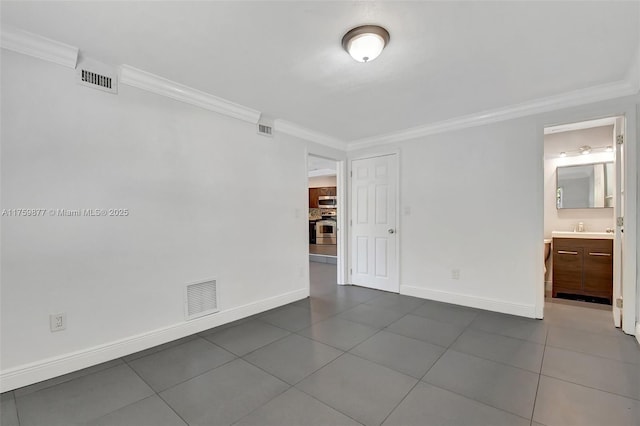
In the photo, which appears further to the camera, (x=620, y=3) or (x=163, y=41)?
(x=163, y=41)

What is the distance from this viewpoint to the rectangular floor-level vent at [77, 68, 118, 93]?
2201 millimetres

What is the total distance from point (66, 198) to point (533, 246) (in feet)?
14.6

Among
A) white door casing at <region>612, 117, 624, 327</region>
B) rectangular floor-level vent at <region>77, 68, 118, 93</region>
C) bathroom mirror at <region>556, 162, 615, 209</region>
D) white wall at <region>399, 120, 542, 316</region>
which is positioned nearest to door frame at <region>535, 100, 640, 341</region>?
white door casing at <region>612, 117, 624, 327</region>

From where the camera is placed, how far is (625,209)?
2734mm

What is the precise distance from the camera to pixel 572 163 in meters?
4.23

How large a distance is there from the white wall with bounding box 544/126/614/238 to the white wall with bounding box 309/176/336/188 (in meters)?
4.99

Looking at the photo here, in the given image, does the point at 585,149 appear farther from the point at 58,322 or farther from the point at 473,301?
the point at 58,322

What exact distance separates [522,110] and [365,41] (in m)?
2.35

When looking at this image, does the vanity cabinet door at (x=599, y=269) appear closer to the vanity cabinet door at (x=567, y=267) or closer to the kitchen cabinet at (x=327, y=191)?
the vanity cabinet door at (x=567, y=267)

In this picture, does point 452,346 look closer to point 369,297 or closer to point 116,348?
point 369,297

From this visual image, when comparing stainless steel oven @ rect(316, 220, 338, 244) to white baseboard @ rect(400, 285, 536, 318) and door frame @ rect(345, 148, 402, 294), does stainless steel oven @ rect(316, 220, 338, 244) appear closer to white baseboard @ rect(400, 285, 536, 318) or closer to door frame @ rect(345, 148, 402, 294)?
door frame @ rect(345, 148, 402, 294)

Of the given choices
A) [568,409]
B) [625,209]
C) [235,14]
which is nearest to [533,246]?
[625,209]

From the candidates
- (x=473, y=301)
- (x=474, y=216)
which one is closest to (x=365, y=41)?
(x=474, y=216)

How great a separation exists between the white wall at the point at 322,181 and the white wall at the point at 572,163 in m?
4.99
